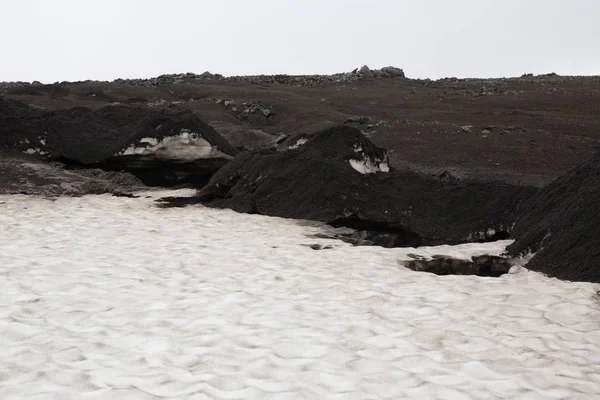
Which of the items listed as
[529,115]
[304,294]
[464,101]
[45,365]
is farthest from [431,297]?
[464,101]

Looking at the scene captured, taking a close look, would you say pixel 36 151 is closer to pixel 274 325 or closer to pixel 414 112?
pixel 274 325

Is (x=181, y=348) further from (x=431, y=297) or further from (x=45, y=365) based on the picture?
(x=431, y=297)

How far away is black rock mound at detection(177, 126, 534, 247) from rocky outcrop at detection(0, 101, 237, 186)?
226 centimetres

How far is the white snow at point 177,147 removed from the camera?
1820cm

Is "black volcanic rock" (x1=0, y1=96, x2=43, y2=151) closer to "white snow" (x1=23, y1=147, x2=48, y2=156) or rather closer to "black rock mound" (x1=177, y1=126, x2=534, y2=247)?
"white snow" (x1=23, y1=147, x2=48, y2=156)

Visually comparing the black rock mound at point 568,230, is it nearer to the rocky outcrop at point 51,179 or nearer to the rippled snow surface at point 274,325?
the rippled snow surface at point 274,325

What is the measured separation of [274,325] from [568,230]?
17.4ft

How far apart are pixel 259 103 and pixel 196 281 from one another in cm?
3096

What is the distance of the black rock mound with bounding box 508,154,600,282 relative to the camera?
8.60 m

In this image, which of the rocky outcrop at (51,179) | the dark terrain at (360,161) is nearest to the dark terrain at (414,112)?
the dark terrain at (360,161)

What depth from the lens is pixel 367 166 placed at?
15625 millimetres

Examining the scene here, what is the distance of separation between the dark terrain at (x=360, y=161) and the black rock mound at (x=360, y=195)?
35 mm

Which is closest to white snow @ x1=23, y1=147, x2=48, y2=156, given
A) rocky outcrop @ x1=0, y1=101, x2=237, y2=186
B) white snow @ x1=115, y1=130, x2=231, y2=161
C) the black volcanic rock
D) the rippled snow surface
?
rocky outcrop @ x1=0, y1=101, x2=237, y2=186

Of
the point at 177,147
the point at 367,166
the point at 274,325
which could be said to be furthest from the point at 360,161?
the point at 274,325
